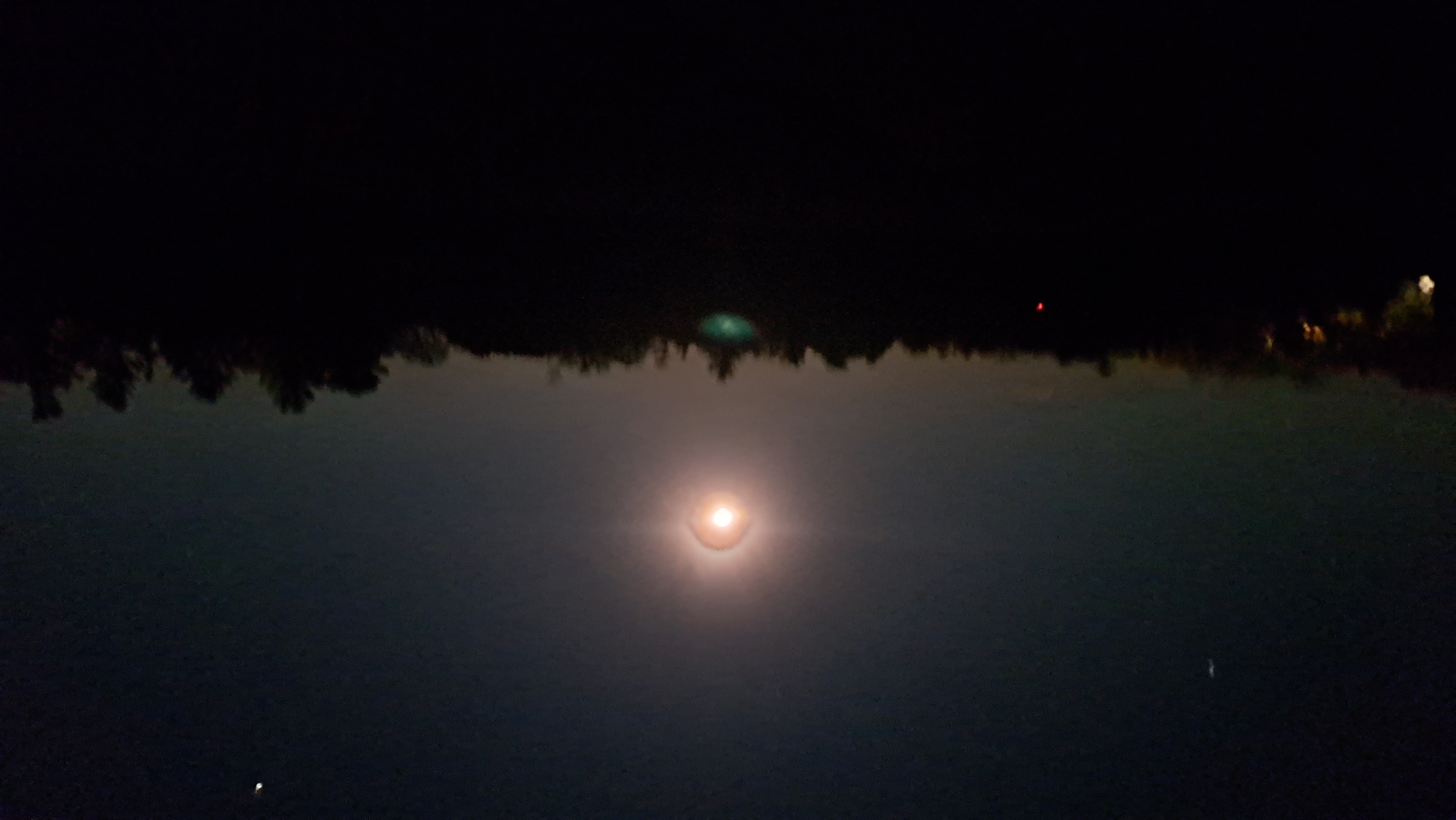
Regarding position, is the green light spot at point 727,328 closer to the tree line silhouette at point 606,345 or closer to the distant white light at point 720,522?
the tree line silhouette at point 606,345

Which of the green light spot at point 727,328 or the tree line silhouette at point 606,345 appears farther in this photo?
the green light spot at point 727,328

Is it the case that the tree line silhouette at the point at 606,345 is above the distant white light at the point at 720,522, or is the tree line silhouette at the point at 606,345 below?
above

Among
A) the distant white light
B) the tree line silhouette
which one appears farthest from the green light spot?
the distant white light

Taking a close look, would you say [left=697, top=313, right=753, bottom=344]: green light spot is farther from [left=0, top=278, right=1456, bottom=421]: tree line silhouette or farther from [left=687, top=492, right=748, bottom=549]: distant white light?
[left=687, top=492, right=748, bottom=549]: distant white light

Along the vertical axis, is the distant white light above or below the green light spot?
below

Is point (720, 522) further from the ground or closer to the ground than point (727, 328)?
closer to the ground

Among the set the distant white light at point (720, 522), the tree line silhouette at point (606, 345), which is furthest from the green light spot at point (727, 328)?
the distant white light at point (720, 522)

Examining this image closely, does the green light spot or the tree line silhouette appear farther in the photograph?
the green light spot

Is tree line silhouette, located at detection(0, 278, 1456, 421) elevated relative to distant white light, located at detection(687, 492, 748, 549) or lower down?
elevated

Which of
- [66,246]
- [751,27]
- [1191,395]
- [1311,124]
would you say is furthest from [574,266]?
[1311,124]

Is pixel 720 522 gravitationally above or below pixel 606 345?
below

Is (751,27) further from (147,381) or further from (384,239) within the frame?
(147,381)
